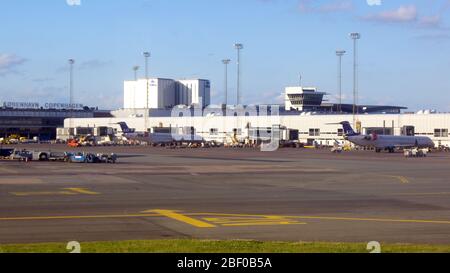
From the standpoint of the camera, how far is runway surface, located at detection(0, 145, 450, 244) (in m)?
20.9

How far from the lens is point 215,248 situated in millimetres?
16312

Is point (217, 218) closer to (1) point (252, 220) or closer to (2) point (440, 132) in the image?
(1) point (252, 220)

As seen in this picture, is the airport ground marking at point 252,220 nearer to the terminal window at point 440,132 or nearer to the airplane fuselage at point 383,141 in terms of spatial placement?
the airplane fuselage at point 383,141

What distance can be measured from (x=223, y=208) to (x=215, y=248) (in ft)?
40.7

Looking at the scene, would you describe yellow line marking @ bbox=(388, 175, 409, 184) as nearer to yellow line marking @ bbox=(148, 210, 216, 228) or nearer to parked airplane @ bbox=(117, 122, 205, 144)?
yellow line marking @ bbox=(148, 210, 216, 228)

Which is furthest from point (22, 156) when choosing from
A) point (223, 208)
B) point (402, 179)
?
point (223, 208)

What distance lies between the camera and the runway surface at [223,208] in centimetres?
2091

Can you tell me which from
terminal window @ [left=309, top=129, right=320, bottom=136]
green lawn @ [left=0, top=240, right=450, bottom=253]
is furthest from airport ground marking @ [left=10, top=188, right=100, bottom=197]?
terminal window @ [left=309, top=129, right=320, bottom=136]

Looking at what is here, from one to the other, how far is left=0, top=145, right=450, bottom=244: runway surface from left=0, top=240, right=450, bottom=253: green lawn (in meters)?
2.29

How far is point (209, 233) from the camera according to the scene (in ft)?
69.2

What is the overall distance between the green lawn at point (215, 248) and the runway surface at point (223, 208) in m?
2.29

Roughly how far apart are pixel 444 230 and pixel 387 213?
18.0 ft
